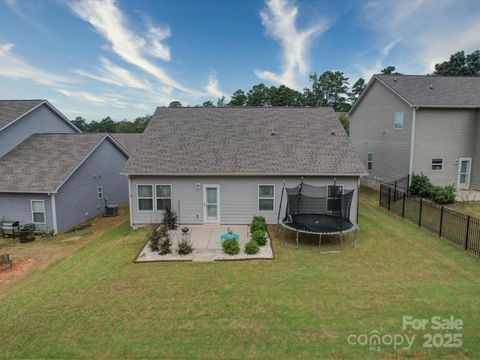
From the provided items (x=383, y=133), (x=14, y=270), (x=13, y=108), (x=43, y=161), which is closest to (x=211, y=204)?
(x=14, y=270)

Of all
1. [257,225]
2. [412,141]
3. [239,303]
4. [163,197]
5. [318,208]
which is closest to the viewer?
[239,303]

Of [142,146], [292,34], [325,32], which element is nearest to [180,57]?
[292,34]

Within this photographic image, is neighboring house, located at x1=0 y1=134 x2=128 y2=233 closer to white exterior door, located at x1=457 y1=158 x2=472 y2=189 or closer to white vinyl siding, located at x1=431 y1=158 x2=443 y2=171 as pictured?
white vinyl siding, located at x1=431 y1=158 x2=443 y2=171

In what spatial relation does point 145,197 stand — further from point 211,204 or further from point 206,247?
point 206,247

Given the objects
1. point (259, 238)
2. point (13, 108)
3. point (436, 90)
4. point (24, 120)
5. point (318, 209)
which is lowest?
point (259, 238)

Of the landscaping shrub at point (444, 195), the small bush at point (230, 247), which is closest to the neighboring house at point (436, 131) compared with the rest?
the landscaping shrub at point (444, 195)

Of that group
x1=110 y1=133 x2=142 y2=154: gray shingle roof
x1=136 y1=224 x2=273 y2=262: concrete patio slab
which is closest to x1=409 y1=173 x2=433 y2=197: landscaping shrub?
x1=136 y1=224 x2=273 y2=262: concrete patio slab

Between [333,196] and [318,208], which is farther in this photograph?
[318,208]
